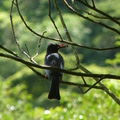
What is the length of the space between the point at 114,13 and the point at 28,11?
16488mm

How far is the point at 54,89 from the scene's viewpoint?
410cm

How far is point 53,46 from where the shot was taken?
5.38 metres

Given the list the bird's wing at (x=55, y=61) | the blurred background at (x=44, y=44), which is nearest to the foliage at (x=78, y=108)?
the bird's wing at (x=55, y=61)

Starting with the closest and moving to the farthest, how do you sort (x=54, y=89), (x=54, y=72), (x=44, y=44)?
1. (x=54, y=89)
2. (x=54, y=72)
3. (x=44, y=44)

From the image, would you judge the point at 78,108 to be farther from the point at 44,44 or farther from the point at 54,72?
the point at 44,44

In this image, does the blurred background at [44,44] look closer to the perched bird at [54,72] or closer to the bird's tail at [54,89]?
the perched bird at [54,72]

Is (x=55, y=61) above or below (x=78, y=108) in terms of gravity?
above

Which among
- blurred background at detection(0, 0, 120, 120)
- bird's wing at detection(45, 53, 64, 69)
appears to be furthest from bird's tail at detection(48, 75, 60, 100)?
blurred background at detection(0, 0, 120, 120)

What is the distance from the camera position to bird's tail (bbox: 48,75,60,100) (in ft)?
13.1

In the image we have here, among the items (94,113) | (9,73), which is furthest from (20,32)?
(94,113)

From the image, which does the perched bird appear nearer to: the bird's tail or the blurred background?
the bird's tail

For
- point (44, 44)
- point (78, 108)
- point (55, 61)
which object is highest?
point (55, 61)

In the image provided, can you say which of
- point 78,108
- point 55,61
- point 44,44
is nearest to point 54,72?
point 55,61

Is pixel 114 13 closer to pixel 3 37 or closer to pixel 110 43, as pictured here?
pixel 110 43
